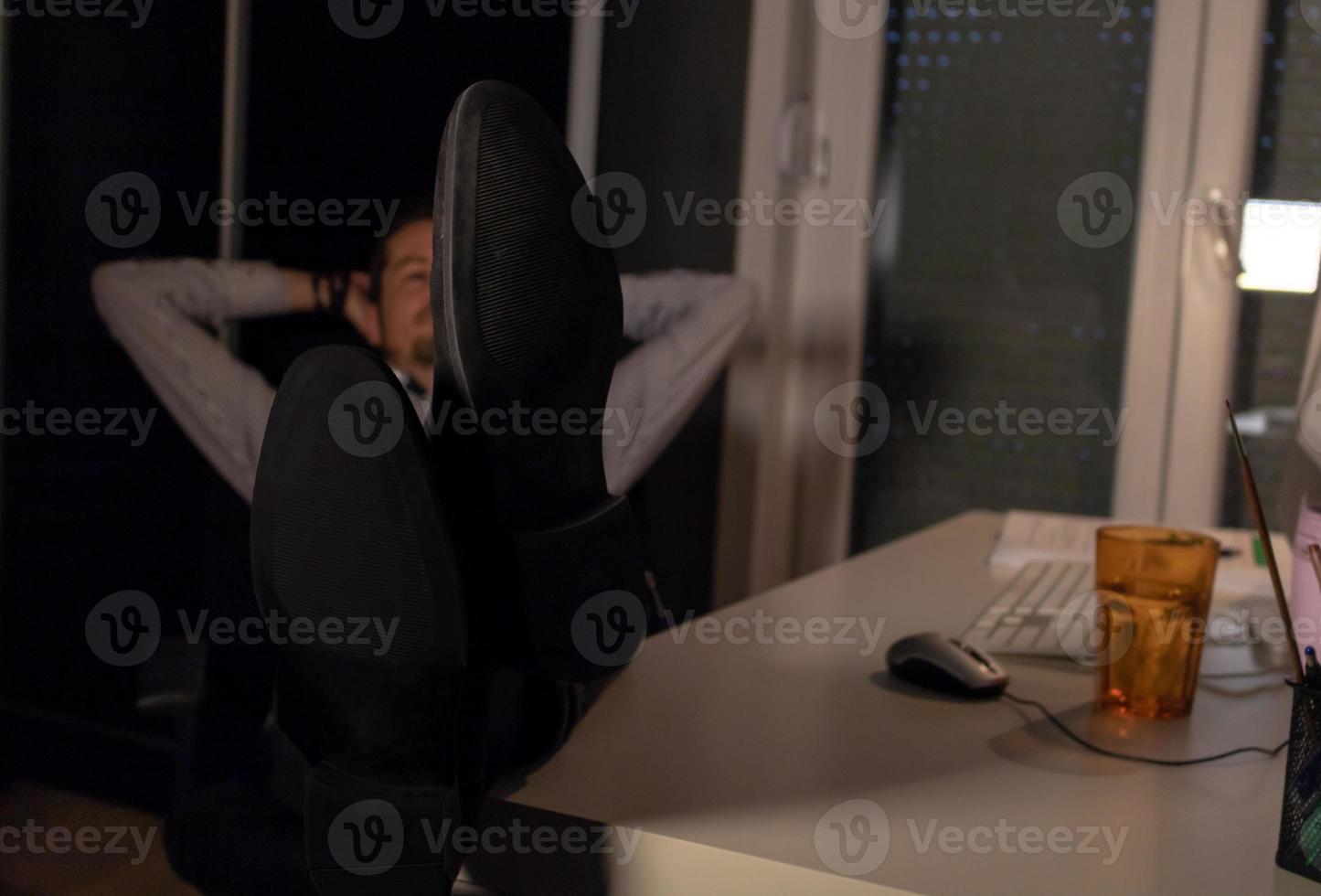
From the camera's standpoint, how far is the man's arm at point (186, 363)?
1435 mm

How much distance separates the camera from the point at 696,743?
706mm

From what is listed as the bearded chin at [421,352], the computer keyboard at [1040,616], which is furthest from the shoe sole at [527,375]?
the bearded chin at [421,352]

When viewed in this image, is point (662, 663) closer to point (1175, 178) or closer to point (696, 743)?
point (696, 743)

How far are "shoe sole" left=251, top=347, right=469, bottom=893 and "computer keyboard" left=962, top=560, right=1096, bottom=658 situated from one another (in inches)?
20.2

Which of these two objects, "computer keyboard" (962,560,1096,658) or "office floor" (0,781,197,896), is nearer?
"computer keyboard" (962,560,1096,658)

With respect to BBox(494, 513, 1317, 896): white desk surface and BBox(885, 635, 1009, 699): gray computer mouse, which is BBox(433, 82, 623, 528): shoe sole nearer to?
BBox(494, 513, 1317, 896): white desk surface

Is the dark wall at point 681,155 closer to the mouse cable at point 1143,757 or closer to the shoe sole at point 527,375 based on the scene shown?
the mouse cable at point 1143,757

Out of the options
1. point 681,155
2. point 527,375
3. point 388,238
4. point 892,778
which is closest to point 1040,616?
point 892,778

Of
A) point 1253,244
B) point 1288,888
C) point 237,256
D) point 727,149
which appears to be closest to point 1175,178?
point 1253,244

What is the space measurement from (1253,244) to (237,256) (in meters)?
1.94

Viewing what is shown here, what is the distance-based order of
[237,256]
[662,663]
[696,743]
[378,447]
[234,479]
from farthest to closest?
[237,256] → [234,479] → [662,663] → [696,743] → [378,447]

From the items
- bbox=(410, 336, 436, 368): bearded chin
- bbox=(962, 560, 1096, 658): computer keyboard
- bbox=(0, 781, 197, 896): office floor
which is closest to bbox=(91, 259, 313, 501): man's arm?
bbox=(410, 336, 436, 368): bearded chin

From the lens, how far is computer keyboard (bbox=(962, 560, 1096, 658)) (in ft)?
3.12

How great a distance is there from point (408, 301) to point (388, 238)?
0.12 meters
